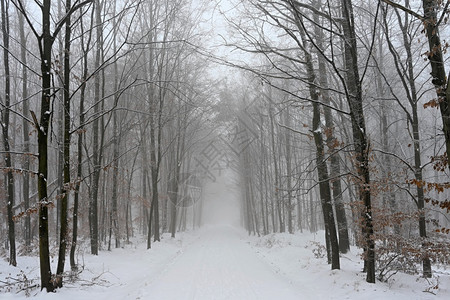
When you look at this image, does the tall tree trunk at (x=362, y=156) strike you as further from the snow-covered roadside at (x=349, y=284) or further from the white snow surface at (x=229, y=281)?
the white snow surface at (x=229, y=281)

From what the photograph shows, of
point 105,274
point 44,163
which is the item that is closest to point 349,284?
point 105,274

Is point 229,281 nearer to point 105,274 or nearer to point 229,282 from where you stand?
point 229,282

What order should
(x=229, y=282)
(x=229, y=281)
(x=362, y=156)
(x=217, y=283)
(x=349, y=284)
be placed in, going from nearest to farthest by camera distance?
(x=362, y=156)
(x=349, y=284)
(x=217, y=283)
(x=229, y=282)
(x=229, y=281)

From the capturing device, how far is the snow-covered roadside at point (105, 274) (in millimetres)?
6752

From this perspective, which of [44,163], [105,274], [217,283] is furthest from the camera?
[105,274]

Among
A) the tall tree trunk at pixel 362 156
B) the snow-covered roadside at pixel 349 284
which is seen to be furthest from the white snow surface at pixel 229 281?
the tall tree trunk at pixel 362 156

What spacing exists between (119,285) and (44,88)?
5.33 m

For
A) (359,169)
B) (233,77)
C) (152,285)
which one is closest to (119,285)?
(152,285)

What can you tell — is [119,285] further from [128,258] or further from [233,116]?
[233,116]

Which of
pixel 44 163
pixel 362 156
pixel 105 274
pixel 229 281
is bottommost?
pixel 229 281

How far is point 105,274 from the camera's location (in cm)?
972

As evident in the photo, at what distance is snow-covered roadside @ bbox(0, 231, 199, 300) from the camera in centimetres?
675

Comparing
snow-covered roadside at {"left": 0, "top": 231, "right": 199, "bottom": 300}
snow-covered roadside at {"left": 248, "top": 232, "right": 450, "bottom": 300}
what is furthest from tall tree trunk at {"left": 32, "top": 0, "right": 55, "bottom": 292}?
snow-covered roadside at {"left": 248, "top": 232, "right": 450, "bottom": 300}

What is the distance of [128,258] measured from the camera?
13688 mm
